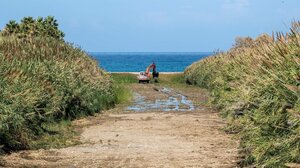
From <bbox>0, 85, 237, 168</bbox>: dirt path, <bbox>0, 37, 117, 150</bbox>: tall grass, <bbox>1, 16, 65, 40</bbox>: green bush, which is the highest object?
<bbox>1, 16, 65, 40</bbox>: green bush

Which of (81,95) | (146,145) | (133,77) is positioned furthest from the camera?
(133,77)

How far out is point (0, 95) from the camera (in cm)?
1388

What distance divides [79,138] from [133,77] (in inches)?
1801

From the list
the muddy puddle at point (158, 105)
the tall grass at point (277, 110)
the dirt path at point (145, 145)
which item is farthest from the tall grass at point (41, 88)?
the tall grass at point (277, 110)

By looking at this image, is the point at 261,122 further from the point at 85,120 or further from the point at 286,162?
the point at 85,120

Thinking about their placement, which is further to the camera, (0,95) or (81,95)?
(81,95)

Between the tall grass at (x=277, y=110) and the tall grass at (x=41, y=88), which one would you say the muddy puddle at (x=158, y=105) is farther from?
the tall grass at (x=277, y=110)

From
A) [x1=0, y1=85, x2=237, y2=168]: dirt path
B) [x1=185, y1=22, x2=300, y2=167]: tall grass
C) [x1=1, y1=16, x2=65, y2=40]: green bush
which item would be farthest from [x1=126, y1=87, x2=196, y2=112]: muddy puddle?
[x1=185, y1=22, x2=300, y2=167]: tall grass

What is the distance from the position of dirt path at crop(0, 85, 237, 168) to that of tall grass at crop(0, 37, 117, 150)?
69 cm

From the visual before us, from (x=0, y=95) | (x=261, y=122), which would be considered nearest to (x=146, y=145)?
(x=0, y=95)

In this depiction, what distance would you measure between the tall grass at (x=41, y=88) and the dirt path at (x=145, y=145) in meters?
0.69

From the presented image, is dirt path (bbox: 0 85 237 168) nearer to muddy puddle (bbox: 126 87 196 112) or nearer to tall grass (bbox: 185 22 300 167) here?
tall grass (bbox: 185 22 300 167)

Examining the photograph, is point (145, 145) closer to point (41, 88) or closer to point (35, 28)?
point (41, 88)

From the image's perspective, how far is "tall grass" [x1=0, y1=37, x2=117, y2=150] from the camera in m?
14.2
